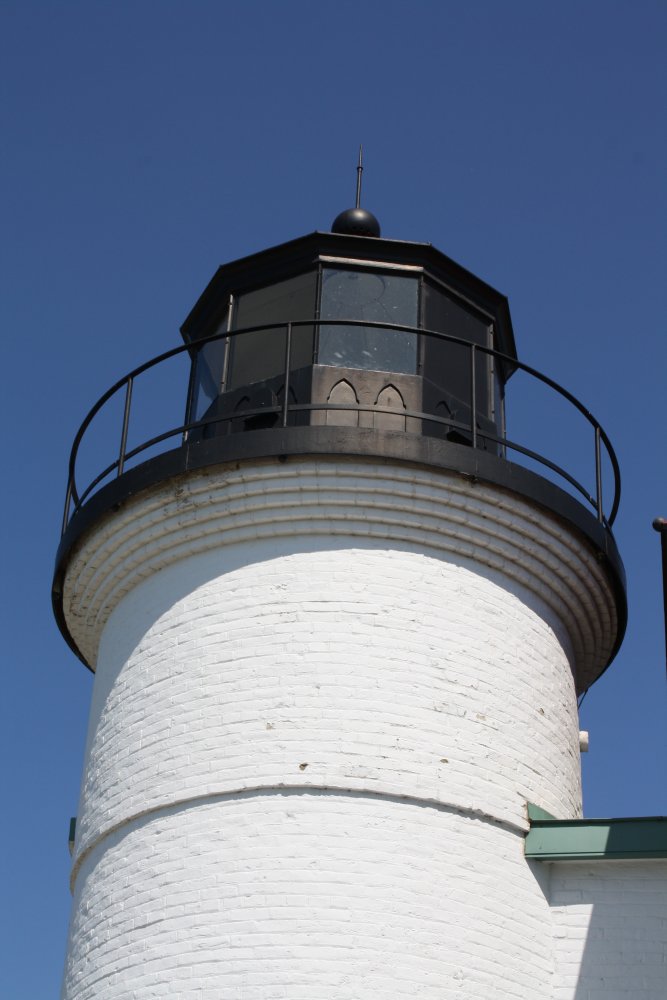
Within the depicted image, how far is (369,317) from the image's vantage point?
493 inches

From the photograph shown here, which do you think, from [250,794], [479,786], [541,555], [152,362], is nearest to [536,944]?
[479,786]

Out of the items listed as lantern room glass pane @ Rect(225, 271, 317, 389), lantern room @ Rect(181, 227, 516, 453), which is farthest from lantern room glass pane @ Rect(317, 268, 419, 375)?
lantern room glass pane @ Rect(225, 271, 317, 389)

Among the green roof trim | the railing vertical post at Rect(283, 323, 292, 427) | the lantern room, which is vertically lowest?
the green roof trim

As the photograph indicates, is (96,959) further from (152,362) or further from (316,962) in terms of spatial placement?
(152,362)

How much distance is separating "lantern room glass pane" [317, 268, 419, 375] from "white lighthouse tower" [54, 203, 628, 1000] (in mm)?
20

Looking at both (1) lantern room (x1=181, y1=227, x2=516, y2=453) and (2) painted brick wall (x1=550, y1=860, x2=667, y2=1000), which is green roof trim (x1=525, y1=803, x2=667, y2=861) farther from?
(1) lantern room (x1=181, y1=227, x2=516, y2=453)

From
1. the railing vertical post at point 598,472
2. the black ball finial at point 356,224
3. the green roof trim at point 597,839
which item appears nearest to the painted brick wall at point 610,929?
the green roof trim at point 597,839

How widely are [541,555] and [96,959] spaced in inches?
172

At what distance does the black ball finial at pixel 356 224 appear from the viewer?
43.6 feet

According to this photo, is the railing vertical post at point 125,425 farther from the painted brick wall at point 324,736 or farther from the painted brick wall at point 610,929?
the painted brick wall at point 610,929

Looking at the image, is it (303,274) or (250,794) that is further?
(303,274)

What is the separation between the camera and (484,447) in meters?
12.5

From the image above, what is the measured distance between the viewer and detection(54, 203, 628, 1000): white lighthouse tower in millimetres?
9836

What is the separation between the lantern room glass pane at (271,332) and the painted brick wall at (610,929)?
14.7ft
